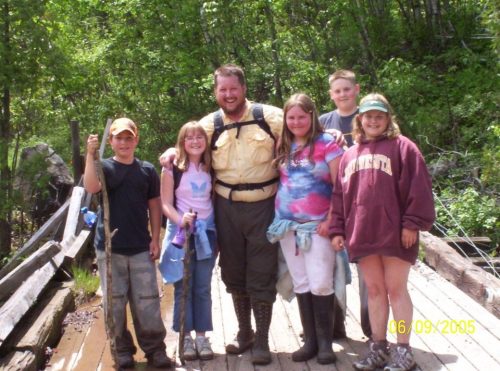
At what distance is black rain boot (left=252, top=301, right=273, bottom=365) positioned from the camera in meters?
4.36

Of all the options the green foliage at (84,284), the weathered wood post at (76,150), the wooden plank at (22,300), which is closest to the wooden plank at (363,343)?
the wooden plank at (22,300)

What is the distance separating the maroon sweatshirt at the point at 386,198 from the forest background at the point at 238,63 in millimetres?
5234

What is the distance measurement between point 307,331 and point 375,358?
490 millimetres

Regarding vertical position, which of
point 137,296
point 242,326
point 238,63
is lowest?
point 242,326

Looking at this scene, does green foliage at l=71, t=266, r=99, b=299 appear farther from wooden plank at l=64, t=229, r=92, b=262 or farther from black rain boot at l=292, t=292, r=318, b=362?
black rain boot at l=292, t=292, r=318, b=362

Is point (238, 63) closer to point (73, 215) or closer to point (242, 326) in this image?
point (73, 215)

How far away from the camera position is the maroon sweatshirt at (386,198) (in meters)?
3.84

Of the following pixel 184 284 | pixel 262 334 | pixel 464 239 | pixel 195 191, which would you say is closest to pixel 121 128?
pixel 195 191

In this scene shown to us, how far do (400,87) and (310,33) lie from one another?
89.9 inches

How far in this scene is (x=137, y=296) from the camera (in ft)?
14.2

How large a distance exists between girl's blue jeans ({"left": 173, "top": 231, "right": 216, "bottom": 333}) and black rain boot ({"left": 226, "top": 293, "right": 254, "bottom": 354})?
21 centimetres

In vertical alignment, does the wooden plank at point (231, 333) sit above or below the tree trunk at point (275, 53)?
below

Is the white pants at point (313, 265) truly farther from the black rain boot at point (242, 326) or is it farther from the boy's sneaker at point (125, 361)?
the boy's sneaker at point (125, 361)

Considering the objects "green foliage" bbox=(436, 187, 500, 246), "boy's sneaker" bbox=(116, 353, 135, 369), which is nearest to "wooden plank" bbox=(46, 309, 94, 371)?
"boy's sneaker" bbox=(116, 353, 135, 369)
